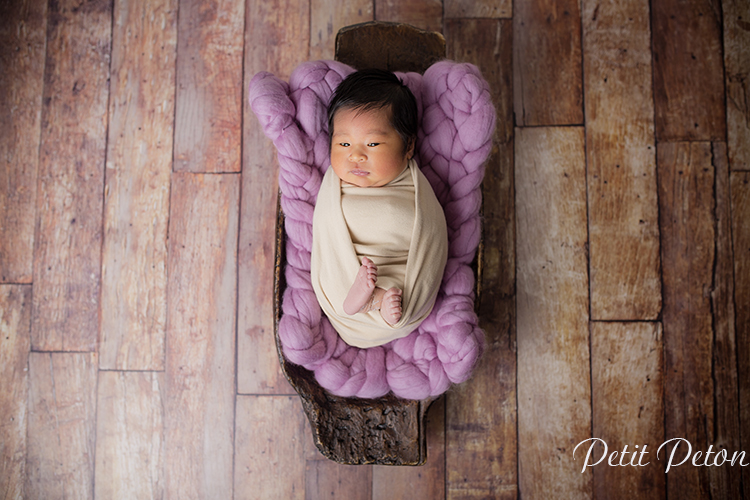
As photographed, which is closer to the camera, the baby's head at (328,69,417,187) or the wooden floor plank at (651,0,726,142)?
the baby's head at (328,69,417,187)

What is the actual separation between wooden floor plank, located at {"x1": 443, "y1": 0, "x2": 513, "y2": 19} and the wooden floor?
0.03 feet

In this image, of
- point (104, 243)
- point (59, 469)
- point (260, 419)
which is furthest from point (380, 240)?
point (59, 469)

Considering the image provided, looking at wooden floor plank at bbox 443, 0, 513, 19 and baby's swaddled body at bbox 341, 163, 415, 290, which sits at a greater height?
wooden floor plank at bbox 443, 0, 513, 19

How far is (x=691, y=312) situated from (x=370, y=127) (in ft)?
3.84

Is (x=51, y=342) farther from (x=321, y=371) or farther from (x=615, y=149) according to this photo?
(x=615, y=149)

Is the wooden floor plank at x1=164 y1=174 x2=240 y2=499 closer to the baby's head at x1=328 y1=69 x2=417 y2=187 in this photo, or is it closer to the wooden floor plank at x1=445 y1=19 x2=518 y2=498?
the baby's head at x1=328 y1=69 x2=417 y2=187

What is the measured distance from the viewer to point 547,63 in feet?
4.63

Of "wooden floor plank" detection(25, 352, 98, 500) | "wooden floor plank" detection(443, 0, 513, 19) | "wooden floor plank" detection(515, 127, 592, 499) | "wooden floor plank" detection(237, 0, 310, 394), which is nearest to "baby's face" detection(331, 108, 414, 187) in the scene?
"wooden floor plank" detection(237, 0, 310, 394)

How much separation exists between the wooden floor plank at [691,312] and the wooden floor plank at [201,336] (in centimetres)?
138

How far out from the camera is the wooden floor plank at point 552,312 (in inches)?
52.9

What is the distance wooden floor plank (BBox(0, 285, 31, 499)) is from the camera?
4.51 feet

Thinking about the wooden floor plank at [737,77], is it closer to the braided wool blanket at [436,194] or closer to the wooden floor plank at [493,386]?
the wooden floor plank at [493,386]

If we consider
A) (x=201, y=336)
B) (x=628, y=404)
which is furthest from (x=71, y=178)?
(x=628, y=404)

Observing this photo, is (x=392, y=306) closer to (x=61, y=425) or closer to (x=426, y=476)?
(x=426, y=476)
